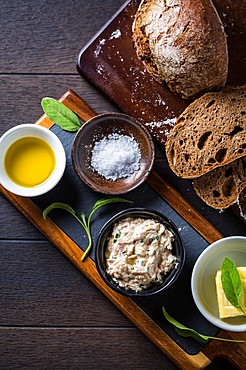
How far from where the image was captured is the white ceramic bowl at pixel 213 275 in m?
1.47

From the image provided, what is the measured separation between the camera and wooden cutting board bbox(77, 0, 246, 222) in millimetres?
1562

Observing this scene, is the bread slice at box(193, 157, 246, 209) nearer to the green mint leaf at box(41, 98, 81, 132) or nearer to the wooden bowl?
the wooden bowl

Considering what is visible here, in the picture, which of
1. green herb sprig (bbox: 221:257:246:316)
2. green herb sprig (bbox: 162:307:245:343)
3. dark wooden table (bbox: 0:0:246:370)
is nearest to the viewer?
green herb sprig (bbox: 221:257:246:316)

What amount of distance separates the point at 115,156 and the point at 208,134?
25 cm

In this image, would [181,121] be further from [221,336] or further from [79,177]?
[221,336]

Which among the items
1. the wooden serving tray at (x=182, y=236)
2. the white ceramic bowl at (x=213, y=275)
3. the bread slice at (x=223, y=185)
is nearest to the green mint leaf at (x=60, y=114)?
the wooden serving tray at (x=182, y=236)

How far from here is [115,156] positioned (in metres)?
1.53

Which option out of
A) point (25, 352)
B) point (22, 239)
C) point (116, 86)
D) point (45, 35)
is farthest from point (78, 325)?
point (45, 35)

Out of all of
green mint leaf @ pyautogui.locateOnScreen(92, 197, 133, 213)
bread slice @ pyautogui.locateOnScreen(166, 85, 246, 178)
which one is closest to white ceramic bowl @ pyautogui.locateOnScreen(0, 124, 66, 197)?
green mint leaf @ pyautogui.locateOnScreen(92, 197, 133, 213)

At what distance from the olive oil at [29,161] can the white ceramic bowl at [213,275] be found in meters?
0.45

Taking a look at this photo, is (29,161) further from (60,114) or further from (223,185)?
(223,185)

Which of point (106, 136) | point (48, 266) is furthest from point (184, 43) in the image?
point (48, 266)

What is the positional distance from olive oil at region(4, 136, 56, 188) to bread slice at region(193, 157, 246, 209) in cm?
39

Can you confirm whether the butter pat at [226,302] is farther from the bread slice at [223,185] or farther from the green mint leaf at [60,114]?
the green mint leaf at [60,114]
